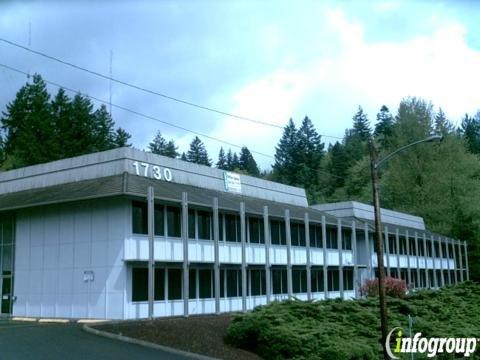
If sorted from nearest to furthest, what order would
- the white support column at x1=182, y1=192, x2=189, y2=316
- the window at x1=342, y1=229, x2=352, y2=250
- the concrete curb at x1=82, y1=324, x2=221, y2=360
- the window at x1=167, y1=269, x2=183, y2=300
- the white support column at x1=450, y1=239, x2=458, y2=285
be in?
the concrete curb at x1=82, y1=324, x2=221, y2=360 → the white support column at x1=182, y1=192, x2=189, y2=316 → the window at x1=167, y1=269, x2=183, y2=300 → the window at x1=342, y1=229, x2=352, y2=250 → the white support column at x1=450, y1=239, x2=458, y2=285

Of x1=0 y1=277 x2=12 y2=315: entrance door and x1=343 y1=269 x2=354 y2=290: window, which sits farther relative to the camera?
x1=343 y1=269 x2=354 y2=290: window

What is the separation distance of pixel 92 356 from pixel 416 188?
5714cm

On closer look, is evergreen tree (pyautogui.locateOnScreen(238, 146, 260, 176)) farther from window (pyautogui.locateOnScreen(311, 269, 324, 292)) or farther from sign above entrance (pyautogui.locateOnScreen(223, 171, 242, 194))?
sign above entrance (pyautogui.locateOnScreen(223, 171, 242, 194))

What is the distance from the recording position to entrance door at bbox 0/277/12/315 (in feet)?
108

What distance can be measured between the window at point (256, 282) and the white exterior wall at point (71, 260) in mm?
10528

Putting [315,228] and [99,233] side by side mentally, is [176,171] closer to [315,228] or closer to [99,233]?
[99,233]

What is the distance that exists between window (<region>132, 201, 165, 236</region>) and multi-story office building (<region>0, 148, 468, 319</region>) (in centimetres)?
5

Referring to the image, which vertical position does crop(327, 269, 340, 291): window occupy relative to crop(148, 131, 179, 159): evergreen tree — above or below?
below

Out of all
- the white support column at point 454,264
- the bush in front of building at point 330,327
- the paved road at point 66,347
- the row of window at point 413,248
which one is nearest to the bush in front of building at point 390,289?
the bush in front of building at point 330,327

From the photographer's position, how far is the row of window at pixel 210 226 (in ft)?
97.8

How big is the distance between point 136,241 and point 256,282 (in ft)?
35.2

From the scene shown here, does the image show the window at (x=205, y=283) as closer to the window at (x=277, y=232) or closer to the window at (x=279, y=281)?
the window at (x=277, y=232)

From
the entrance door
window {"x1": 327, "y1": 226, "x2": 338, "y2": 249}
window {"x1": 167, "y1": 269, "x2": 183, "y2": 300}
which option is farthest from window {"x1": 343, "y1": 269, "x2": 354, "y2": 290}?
the entrance door

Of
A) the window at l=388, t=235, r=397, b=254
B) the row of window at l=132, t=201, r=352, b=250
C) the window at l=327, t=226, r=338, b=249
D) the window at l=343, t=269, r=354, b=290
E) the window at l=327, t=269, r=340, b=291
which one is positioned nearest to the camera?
the row of window at l=132, t=201, r=352, b=250
